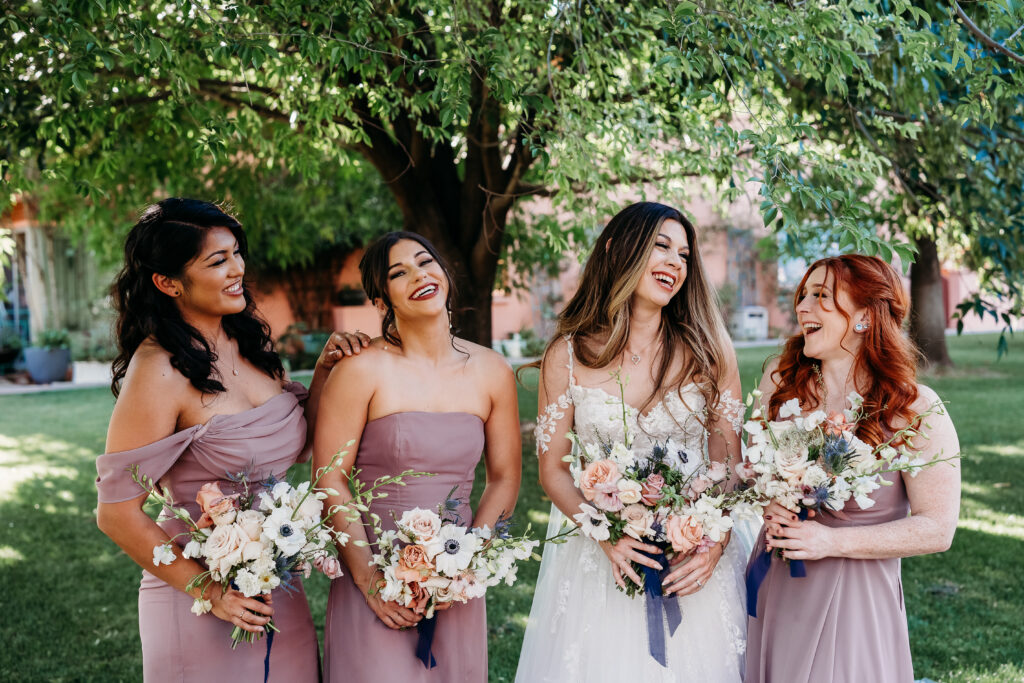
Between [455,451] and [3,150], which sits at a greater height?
[3,150]

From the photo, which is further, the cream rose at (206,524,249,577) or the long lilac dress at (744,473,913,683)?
the long lilac dress at (744,473,913,683)

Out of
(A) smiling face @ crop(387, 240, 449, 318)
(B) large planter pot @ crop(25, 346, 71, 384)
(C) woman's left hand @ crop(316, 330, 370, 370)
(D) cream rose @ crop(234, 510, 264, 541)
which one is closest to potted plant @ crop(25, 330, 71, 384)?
(B) large planter pot @ crop(25, 346, 71, 384)

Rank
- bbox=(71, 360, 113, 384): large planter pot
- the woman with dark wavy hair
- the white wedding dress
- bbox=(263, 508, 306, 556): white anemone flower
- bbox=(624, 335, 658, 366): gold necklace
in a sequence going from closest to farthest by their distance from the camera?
1. bbox=(263, 508, 306, 556): white anemone flower
2. the woman with dark wavy hair
3. the white wedding dress
4. bbox=(624, 335, 658, 366): gold necklace
5. bbox=(71, 360, 113, 384): large planter pot

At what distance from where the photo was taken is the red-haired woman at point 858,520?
2.63 meters

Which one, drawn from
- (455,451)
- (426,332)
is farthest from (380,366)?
(455,451)

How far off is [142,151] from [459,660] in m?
6.68

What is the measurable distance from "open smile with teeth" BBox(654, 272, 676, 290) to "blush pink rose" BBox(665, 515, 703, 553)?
0.97 meters

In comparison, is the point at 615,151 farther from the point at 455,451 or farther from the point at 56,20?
the point at 56,20

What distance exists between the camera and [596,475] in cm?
265

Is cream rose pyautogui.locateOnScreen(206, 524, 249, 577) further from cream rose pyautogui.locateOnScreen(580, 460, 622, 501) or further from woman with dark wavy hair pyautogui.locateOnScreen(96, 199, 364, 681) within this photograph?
cream rose pyautogui.locateOnScreen(580, 460, 622, 501)

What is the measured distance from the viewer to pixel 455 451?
2.96 meters

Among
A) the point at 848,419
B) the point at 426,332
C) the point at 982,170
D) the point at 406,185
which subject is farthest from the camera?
the point at 406,185

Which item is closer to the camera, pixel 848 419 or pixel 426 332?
pixel 848 419

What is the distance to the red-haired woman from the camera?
2.63 meters
